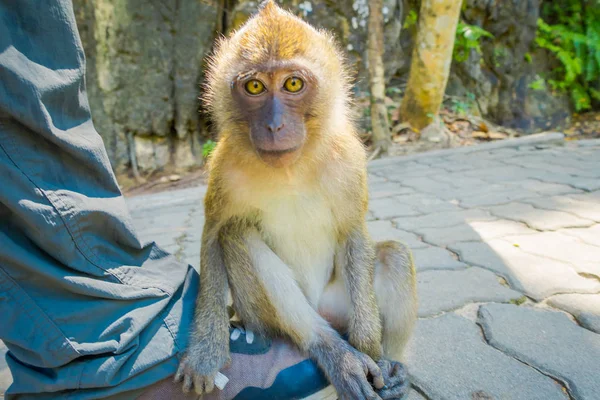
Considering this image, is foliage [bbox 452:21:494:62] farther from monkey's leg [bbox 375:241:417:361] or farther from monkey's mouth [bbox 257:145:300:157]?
monkey's mouth [bbox 257:145:300:157]

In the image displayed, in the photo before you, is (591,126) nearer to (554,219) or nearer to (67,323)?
(554,219)

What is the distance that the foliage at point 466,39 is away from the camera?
327 inches

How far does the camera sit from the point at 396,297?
185 cm

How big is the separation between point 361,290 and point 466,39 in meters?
8.24

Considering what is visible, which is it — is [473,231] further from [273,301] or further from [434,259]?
[273,301]

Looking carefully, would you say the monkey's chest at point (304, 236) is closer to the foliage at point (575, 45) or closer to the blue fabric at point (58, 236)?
the blue fabric at point (58, 236)

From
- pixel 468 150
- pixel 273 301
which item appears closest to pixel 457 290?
pixel 273 301

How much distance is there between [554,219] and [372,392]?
2.37 meters

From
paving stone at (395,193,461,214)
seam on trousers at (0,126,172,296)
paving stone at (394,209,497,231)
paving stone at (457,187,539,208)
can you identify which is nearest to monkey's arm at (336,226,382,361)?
seam on trousers at (0,126,172,296)

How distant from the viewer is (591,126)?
9062mm

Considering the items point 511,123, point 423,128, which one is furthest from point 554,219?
point 511,123

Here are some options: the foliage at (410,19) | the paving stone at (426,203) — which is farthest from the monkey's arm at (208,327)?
Result: the foliage at (410,19)

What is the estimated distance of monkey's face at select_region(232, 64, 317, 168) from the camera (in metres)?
1.70

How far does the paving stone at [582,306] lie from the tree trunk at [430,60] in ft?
16.5
